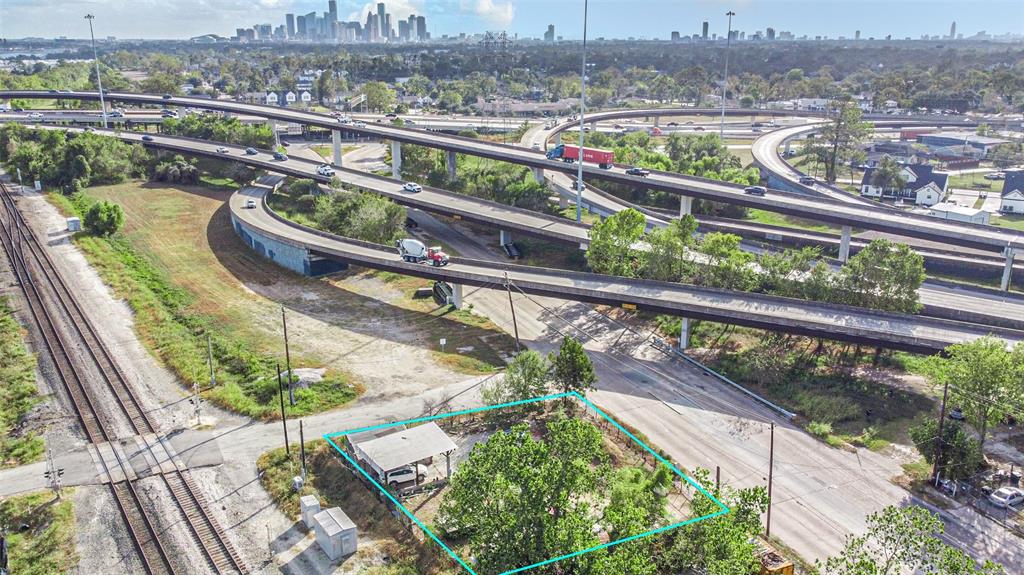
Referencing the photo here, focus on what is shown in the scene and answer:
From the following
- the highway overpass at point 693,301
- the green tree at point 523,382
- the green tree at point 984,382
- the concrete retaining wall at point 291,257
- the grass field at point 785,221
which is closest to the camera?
the green tree at point 984,382

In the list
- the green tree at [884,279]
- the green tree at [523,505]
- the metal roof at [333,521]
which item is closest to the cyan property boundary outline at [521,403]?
the green tree at [523,505]

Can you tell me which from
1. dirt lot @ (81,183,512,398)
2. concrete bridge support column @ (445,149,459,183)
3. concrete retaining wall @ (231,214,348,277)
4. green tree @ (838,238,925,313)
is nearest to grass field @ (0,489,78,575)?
dirt lot @ (81,183,512,398)

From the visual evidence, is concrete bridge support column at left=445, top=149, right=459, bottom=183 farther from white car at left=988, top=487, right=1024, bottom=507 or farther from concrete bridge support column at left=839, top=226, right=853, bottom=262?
white car at left=988, top=487, right=1024, bottom=507

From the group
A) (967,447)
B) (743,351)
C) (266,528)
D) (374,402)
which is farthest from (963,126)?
(266,528)

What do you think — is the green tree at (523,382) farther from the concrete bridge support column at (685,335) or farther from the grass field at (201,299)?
the concrete bridge support column at (685,335)

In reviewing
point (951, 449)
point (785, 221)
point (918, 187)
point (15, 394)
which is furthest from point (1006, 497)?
point (918, 187)

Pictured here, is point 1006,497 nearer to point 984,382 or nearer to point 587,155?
point 984,382
